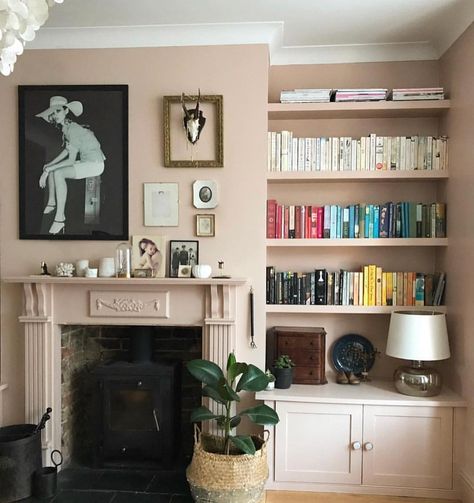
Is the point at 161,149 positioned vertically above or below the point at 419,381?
above

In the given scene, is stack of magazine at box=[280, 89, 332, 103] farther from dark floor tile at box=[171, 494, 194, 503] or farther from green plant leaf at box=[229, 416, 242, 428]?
dark floor tile at box=[171, 494, 194, 503]

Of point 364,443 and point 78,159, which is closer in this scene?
point 364,443

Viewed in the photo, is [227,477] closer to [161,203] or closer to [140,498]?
[140,498]

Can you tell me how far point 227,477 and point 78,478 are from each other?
1015 mm

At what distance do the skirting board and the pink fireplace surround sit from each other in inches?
55.6

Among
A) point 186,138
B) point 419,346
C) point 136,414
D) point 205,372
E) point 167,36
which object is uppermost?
point 167,36

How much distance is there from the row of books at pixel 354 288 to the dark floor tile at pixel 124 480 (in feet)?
4.16

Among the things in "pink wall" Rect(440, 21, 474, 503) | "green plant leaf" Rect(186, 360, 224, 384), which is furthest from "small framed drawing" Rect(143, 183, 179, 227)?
"pink wall" Rect(440, 21, 474, 503)

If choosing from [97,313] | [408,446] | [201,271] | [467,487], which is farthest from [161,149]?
[467,487]

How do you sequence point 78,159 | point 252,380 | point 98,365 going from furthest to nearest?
point 98,365 < point 78,159 < point 252,380

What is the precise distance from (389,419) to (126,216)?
187 centimetres

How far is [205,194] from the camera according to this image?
2943 mm

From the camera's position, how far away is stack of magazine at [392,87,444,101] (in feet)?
9.78

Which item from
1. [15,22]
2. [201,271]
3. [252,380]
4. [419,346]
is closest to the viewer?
[15,22]
